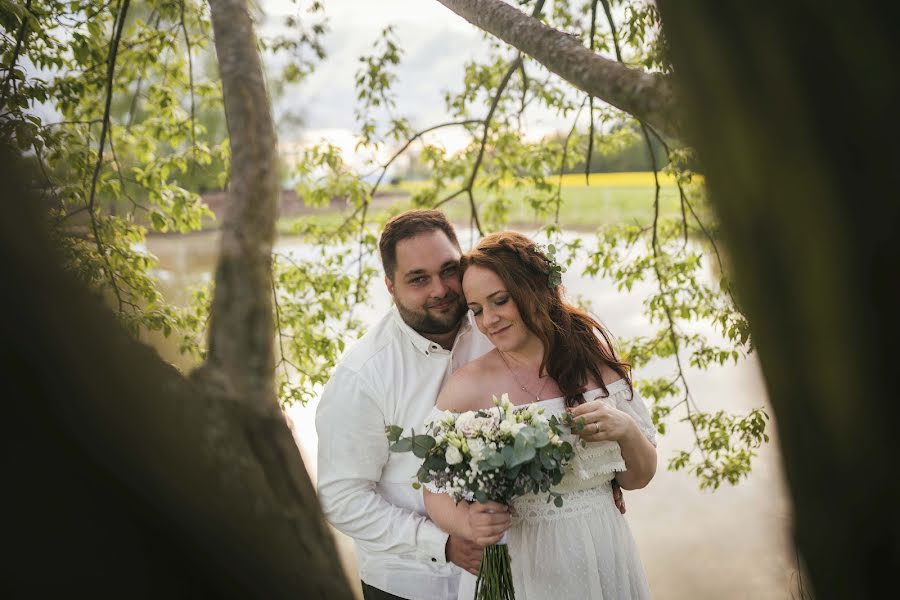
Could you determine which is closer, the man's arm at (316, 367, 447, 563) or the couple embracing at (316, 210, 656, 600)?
the couple embracing at (316, 210, 656, 600)

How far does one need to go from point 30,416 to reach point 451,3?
2338 millimetres

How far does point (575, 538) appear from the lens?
269 centimetres

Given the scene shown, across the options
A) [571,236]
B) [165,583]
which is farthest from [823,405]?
[571,236]

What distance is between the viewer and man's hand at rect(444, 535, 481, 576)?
2605 millimetres

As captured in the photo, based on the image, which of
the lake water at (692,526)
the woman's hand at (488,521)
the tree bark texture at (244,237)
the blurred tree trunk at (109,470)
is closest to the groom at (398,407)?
the woman's hand at (488,521)

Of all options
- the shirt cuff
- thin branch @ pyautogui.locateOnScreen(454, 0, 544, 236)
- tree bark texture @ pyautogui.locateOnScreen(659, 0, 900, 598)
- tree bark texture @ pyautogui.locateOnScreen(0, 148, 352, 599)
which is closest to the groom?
the shirt cuff

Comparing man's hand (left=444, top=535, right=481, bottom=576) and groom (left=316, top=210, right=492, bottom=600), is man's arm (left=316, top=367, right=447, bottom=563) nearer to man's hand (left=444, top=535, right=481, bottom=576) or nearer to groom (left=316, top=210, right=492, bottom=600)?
groom (left=316, top=210, right=492, bottom=600)

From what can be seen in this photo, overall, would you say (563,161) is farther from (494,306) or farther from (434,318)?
(494,306)

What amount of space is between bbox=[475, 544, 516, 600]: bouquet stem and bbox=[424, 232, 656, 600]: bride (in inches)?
5.4

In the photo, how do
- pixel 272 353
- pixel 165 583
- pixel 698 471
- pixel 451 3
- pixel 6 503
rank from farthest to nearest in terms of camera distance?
pixel 698 471, pixel 451 3, pixel 272 353, pixel 165 583, pixel 6 503

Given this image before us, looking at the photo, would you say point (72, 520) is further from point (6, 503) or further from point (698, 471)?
point (698, 471)

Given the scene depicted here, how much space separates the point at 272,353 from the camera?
179 cm

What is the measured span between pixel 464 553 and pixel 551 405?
0.59 m

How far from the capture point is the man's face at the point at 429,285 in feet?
9.89
